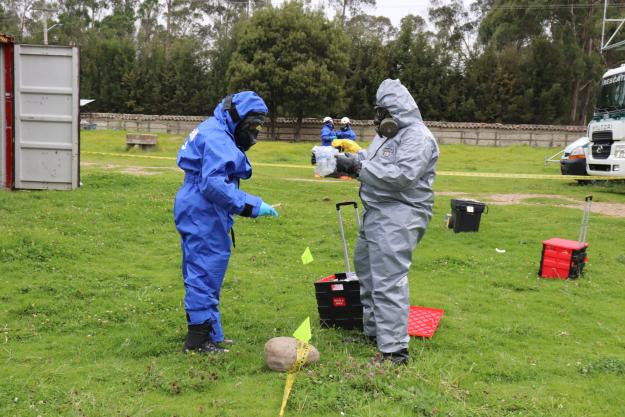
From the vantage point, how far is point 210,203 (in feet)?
14.8

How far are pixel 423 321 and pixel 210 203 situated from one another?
227 cm

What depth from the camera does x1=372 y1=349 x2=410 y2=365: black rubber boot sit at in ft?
14.9

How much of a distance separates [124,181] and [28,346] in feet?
27.7

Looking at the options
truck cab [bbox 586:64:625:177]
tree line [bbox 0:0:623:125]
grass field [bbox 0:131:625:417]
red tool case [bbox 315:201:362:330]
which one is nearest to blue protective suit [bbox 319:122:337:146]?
grass field [bbox 0:131:625:417]

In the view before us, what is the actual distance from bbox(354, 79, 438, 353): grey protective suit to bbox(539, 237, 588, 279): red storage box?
3.23 m

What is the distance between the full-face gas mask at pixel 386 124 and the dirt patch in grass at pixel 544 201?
875 centimetres

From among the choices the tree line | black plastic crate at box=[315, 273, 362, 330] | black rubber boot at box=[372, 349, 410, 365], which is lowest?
black rubber boot at box=[372, 349, 410, 365]

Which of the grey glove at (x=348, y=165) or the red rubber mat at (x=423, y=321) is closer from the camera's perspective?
the grey glove at (x=348, y=165)

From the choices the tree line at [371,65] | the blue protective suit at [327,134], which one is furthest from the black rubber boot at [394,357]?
the tree line at [371,65]

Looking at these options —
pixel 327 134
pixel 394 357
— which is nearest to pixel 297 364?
pixel 394 357

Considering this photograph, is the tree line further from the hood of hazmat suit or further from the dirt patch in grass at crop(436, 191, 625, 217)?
the hood of hazmat suit

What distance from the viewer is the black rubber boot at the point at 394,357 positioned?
14.9 feet

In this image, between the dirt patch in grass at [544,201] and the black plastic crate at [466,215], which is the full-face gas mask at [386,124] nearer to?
the black plastic crate at [466,215]

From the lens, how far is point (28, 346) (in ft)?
16.0
